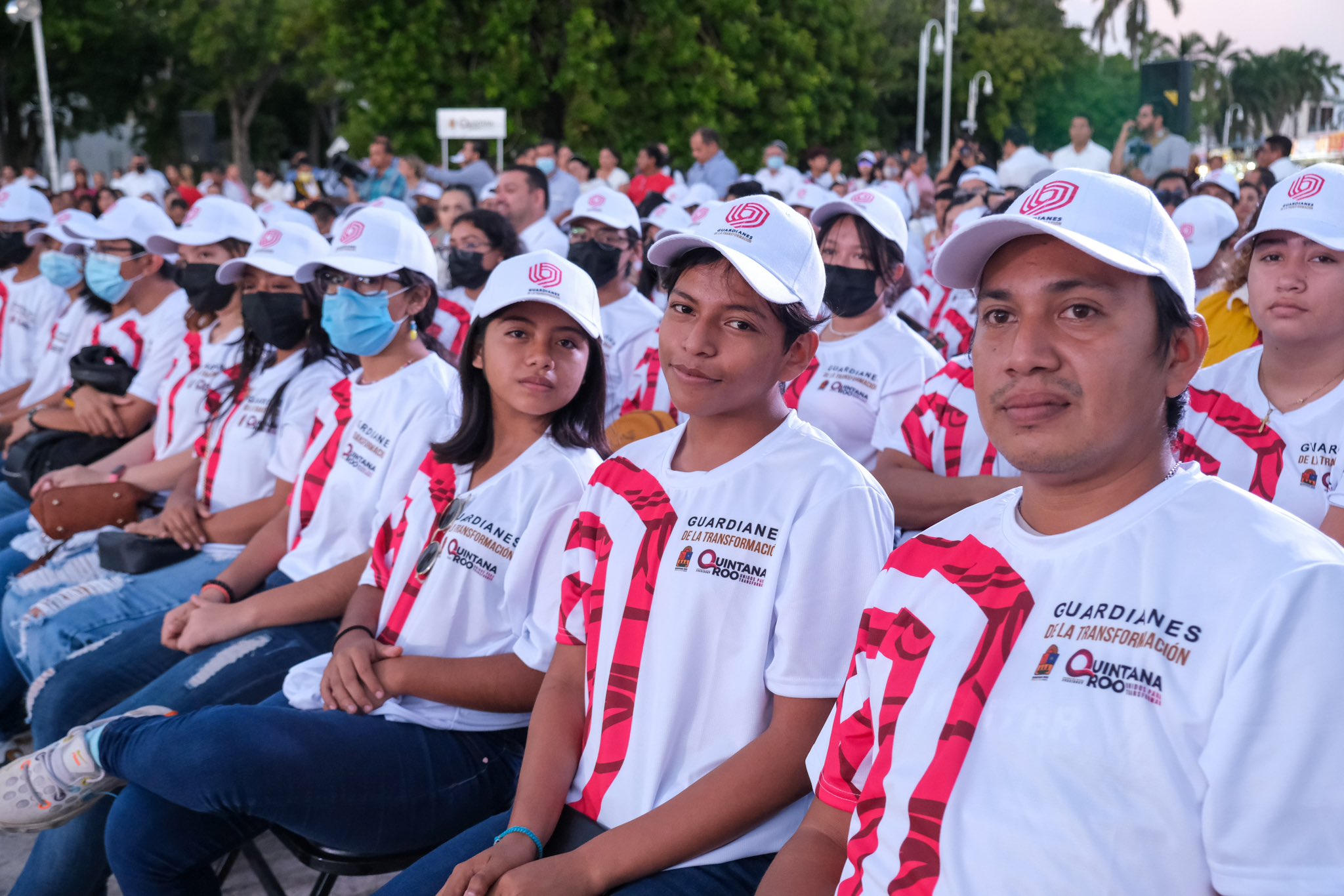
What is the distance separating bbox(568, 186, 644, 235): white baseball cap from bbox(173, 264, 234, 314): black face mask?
173 centimetres

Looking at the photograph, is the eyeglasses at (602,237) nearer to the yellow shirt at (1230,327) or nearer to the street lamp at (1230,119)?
the yellow shirt at (1230,327)

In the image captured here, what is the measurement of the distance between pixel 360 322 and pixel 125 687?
133 centimetres

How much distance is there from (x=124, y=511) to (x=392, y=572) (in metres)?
2.04

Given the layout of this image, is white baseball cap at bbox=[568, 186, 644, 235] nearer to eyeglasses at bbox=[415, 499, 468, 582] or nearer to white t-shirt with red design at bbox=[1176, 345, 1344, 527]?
eyeglasses at bbox=[415, 499, 468, 582]

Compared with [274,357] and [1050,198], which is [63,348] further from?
[1050,198]

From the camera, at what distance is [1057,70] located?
38031 millimetres

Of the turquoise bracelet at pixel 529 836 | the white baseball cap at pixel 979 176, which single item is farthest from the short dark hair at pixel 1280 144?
the turquoise bracelet at pixel 529 836

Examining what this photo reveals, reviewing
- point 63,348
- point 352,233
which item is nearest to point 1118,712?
point 352,233

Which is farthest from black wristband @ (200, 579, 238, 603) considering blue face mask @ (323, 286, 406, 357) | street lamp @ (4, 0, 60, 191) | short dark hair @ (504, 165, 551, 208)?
street lamp @ (4, 0, 60, 191)

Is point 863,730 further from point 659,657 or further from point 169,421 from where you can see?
point 169,421

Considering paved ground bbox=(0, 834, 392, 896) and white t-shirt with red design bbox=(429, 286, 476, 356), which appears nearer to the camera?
paved ground bbox=(0, 834, 392, 896)

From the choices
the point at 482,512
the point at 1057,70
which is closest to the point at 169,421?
the point at 482,512

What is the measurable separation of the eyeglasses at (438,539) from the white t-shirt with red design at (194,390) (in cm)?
211

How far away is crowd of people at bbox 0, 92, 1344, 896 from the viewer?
57.1 inches
